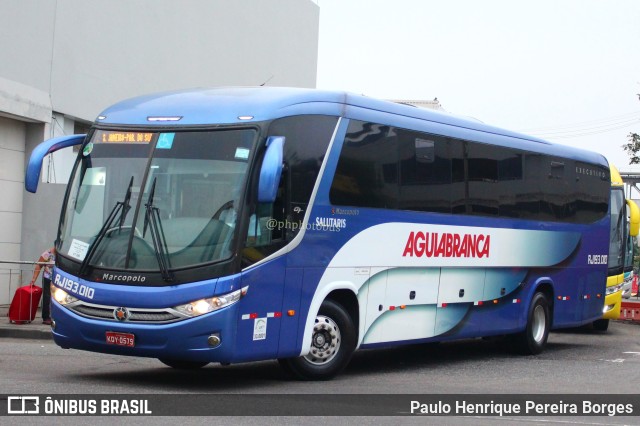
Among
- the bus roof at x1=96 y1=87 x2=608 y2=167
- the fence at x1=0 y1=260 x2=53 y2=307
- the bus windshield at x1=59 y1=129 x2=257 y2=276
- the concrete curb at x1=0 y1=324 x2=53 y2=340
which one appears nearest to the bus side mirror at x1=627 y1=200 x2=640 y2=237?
the bus roof at x1=96 y1=87 x2=608 y2=167

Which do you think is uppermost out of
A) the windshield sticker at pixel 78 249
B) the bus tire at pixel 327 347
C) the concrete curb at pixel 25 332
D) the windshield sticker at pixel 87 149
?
the windshield sticker at pixel 87 149

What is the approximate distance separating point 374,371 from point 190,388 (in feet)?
11.6

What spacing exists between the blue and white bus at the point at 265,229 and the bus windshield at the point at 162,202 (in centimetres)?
2

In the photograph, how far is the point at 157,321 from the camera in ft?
36.3

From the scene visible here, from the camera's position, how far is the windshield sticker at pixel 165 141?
38.3ft

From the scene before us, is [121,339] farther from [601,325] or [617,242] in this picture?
[617,242]

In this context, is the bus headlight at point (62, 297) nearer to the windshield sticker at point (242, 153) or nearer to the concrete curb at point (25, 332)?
the windshield sticker at point (242, 153)

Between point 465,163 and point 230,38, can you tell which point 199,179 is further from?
point 230,38

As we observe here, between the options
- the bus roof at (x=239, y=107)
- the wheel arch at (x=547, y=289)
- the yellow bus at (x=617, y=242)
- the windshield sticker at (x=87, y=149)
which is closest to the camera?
the bus roof at (x=239, y=107)

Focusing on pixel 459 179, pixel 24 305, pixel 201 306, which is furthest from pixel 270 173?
pixel 24 305

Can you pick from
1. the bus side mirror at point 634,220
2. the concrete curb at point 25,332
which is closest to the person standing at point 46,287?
the concrete curb at point 25,332

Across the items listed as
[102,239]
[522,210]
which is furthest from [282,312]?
[522,210]

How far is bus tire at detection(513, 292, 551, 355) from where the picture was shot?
17578mm

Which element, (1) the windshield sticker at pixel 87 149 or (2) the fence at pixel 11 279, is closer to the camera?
(1) the windshield sticker at pixel 87 149
